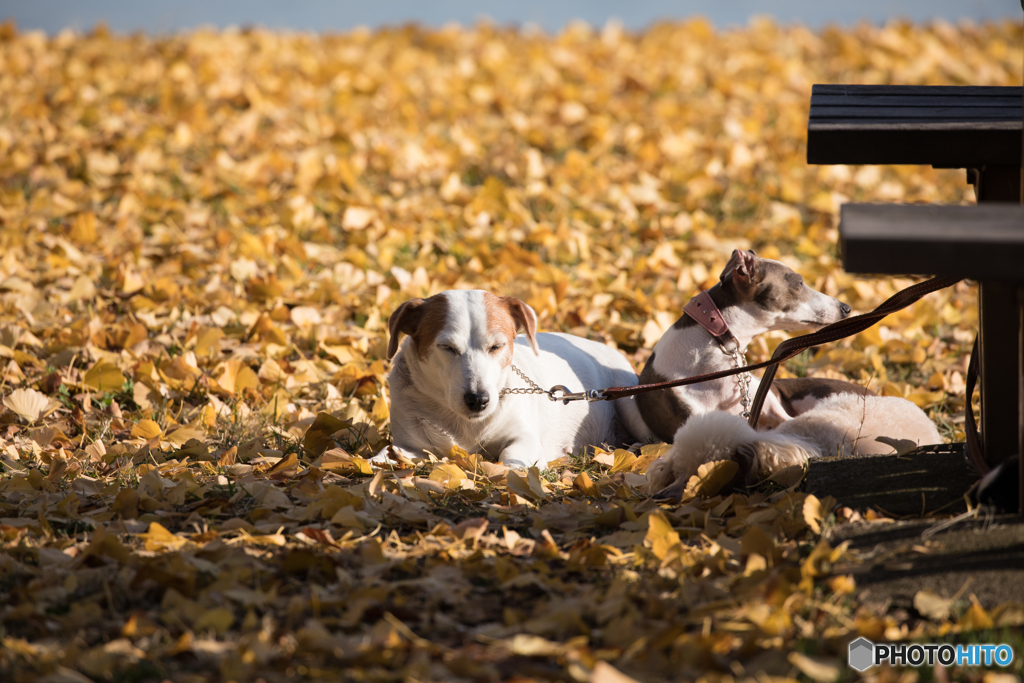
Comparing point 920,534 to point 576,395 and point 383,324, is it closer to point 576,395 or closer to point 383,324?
point 576,395

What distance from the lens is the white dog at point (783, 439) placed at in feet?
10.3

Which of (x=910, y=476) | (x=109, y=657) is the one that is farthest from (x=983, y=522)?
(x=109, y=657)

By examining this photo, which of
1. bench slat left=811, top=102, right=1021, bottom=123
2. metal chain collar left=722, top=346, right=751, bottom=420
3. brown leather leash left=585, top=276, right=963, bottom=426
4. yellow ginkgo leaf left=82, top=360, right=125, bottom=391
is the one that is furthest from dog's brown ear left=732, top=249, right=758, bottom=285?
yellow ginkgo leaf left=82, top=360, right=125, bottom=391

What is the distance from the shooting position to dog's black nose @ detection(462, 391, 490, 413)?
3545 mm

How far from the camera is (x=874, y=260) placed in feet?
6.54

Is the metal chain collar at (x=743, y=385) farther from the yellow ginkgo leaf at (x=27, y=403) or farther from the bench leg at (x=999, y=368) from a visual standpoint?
the yellow ginkgo leaf at (x=27, y=403)

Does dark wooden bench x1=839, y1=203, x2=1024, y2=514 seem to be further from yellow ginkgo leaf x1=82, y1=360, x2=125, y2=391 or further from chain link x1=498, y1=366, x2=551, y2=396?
yellow ginkgo leaf x1=82, y1=360, x2=125, y2=391

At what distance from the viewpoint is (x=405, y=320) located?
3.78 metres

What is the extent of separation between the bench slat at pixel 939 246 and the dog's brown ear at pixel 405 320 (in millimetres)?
2029

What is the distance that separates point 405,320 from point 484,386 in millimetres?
476

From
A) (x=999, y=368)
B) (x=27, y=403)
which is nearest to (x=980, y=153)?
(x=999, y=368)

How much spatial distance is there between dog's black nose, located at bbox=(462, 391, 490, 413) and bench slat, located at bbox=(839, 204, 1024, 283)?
5.76ft

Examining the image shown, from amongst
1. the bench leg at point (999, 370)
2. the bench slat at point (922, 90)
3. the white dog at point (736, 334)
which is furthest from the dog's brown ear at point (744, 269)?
the bench leg at point (999, 370)

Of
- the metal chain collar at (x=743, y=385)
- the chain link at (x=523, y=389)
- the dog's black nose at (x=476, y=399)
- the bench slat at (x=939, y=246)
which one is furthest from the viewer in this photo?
the metal chain collar at (x=743, y=385)
